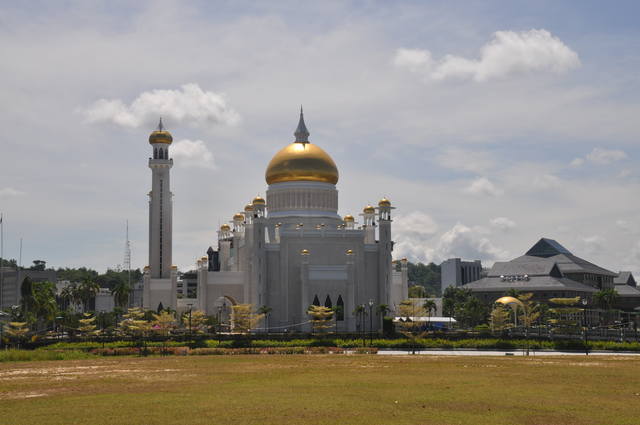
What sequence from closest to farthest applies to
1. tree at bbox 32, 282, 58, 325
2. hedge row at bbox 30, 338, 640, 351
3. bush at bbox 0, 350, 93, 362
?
bush at bbox 0, 350, 93, 362
hedge row at bbox 30, 338, 640, 351
tree at bbox 32, 282, 58, 325

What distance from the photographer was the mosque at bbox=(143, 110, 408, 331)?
85.1 meters

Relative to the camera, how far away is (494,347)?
57.8 metres

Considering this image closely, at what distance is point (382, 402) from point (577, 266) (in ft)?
352

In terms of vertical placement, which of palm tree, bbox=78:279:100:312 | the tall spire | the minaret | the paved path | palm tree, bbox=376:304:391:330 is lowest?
the paved path

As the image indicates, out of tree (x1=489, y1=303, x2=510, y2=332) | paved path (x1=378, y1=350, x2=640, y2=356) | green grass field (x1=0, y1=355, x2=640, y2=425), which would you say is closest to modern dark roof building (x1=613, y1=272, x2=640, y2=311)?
tree (x1=489, y1=303, x2=510, y2=332)

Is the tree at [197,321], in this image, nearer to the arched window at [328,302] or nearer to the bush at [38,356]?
the arched window at [328,302]

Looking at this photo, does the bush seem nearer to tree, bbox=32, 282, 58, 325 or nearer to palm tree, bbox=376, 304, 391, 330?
tree, bbox=32, 282, 58, 325

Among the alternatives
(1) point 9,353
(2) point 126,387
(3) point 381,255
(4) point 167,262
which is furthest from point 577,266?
(2) point 126,387

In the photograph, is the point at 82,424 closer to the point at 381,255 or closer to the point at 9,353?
the point at 9,353

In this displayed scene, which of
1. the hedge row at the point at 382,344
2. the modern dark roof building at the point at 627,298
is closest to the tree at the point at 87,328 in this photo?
the hedge row at the point at 382,344

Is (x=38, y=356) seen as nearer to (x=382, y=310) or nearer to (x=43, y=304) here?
(x=43, y=304)

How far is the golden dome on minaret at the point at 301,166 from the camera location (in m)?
93.5

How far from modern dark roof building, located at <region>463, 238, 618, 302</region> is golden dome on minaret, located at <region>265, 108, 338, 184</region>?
36141 millimetres

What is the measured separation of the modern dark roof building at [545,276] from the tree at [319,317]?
1681 inches
